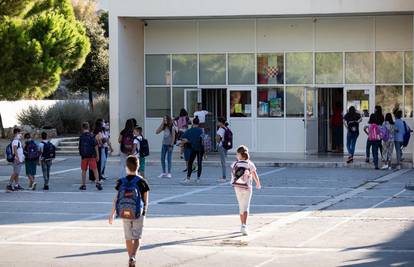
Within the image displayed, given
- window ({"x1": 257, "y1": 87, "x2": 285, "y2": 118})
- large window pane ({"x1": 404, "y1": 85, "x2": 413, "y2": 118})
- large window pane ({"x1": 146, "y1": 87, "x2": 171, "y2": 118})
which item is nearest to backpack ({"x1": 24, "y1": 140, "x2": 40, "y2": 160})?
large window pane ({"x1": 146, "y1": 87, "x2": 171, "y2": 118})

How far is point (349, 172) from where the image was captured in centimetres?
2517

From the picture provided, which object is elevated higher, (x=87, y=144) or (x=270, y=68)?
(x=270, y=68)

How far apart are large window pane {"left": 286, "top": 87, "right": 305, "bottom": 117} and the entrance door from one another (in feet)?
0.66

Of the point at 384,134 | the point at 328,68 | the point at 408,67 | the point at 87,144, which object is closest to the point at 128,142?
the point at 87,144

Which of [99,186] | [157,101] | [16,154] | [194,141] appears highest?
[157,101]

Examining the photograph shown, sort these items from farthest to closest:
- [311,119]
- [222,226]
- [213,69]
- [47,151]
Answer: [213,69] → [311,119] → [47,151] → [222,226]

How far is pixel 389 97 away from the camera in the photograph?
30688 millimetres

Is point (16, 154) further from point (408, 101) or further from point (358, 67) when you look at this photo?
point (408, 101)

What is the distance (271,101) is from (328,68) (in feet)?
8.00

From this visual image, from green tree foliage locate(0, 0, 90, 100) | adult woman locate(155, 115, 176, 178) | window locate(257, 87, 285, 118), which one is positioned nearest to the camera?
adult woman locate(155, 115, 176, 178)

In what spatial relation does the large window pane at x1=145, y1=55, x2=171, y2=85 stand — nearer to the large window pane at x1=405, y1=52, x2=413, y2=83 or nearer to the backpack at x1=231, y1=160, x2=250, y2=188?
the large window pane at x1=405, y1=52, x2=413, y2=83

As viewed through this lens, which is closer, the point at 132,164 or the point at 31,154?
the point at 132,164

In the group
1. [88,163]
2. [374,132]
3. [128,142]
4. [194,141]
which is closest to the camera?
[128,142]

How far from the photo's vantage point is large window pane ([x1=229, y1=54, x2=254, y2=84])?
31750 millimetres
